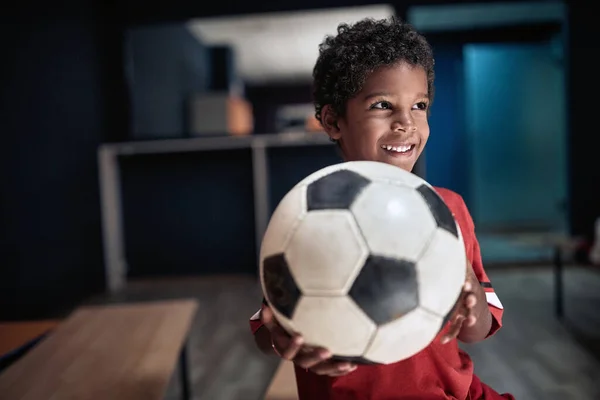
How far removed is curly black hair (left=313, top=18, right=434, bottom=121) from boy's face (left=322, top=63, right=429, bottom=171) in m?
0.02

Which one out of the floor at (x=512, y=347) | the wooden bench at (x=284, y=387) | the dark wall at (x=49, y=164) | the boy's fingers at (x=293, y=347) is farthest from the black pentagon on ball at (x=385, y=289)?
the dark wall at (x=49, y=164)

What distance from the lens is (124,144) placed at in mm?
4395

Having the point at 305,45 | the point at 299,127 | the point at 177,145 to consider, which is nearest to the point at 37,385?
the point at 177,145

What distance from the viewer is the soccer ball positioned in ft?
2.01

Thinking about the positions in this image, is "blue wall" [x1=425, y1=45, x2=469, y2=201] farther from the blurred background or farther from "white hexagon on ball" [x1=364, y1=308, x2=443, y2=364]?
"white hexagon on ball" [x1=364, y1=308, x2=443, y2=364]

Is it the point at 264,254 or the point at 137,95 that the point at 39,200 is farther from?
the point at 264,254

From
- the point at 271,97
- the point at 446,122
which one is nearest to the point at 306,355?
the point at 446,122

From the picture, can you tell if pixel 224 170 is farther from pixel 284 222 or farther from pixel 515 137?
pixel 515 137

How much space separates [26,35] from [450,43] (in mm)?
3889

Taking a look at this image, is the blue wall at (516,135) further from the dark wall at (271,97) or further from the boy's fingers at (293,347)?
the dark wall at (271,97)

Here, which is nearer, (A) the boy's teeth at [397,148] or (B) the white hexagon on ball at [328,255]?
(B) the white hexagon on ball at [328,255]

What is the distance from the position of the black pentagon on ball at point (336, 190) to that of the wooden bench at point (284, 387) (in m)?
0.76

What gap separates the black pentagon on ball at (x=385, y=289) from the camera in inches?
24.1

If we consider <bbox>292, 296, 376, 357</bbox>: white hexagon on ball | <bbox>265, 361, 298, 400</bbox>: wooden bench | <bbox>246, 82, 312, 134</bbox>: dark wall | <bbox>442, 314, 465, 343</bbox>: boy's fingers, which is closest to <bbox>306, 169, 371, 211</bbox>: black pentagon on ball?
<bbox>292, 296, 376, 357</bbox>: white hexagon on ball
